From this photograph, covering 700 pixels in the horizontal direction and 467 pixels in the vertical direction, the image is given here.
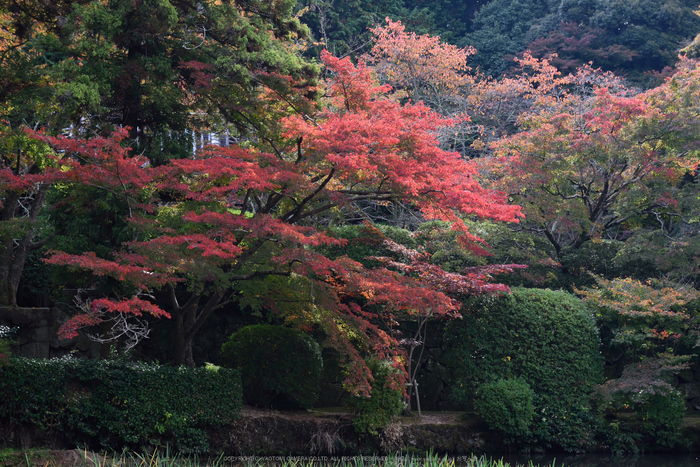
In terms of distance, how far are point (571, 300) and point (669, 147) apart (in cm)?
380

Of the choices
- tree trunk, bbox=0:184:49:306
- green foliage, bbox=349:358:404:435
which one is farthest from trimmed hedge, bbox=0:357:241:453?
tree trunk, bbox=0:184:49:306

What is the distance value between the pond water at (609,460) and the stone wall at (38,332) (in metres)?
7.24

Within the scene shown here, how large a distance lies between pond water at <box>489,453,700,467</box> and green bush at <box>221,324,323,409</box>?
319 centimetres

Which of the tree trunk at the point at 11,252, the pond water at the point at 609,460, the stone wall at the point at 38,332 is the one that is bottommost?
the pond water at the point at 609,460

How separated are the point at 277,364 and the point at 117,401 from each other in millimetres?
2594

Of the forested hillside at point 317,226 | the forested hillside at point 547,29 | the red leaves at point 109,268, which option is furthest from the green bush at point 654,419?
the forested hillside at point 547,29

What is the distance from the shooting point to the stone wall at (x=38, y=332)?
30.7 ft

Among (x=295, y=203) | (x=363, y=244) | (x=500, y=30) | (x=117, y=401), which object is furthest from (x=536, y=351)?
(x=500, y=30)

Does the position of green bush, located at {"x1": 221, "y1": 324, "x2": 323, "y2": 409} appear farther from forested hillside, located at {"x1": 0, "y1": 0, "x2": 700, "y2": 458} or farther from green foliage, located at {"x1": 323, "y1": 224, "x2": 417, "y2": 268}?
green foliage, located at {"x1": 323, "y1": 224, "x2": 417, "y2": 268}

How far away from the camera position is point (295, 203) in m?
8.98

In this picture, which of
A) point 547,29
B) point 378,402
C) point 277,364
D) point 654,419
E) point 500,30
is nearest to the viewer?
point 378,402

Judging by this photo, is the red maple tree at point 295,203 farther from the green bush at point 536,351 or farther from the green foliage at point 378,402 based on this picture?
the green bush at point 536,351

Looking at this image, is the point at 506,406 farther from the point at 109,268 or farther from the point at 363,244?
the point at 109,268

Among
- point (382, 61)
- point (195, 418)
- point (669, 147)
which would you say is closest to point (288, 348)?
point (195, 418)
